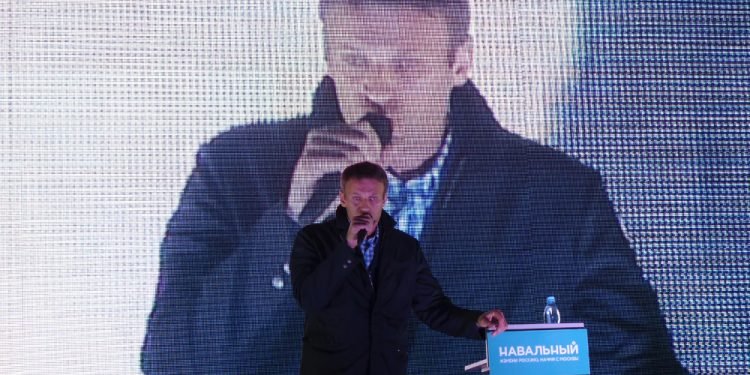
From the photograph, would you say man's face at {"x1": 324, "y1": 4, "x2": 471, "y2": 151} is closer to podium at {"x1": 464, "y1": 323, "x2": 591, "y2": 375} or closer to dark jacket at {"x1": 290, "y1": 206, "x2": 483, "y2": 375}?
dark jacket at {"x1": 290, "y1": 206, "x2": 483, "y2": 375}

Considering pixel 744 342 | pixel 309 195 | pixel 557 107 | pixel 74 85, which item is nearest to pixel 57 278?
pixel 74 85

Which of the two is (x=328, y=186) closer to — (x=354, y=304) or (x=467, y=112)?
(x=467, y=112)

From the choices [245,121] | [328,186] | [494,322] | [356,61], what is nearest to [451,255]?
A: [328,186]

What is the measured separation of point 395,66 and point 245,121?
0.69 metres

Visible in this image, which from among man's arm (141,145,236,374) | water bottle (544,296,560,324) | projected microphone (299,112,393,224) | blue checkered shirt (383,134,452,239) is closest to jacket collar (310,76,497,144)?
blue checkered shirt (383,134,452,239)

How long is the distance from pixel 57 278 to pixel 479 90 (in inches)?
75.3

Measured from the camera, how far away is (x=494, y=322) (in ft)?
8.48

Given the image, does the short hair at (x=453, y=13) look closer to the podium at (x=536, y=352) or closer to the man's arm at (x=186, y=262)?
the man's arm at (x=186, y=262)

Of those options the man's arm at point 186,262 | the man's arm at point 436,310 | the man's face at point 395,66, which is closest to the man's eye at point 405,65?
the man's face at point 395,66

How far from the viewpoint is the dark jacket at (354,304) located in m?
2.52

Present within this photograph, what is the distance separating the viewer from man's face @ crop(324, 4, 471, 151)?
3855 millimetres

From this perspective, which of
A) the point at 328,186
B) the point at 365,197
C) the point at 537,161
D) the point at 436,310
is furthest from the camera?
the point at 537,161

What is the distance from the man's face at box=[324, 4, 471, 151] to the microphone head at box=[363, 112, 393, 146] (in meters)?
0.02

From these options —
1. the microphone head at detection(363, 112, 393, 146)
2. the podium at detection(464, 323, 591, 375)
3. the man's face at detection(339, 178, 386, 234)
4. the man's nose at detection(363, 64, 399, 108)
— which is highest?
the man's nose at detection(363, 64, 399, 108)
